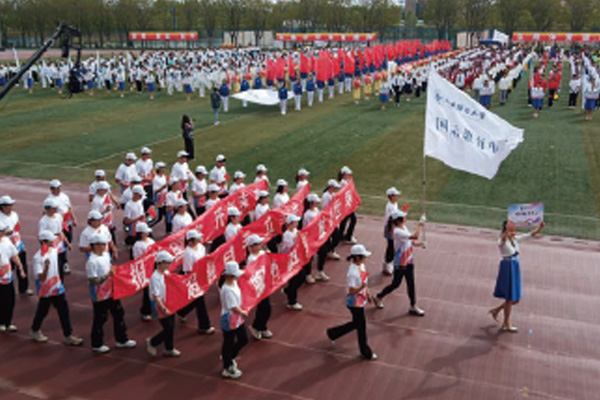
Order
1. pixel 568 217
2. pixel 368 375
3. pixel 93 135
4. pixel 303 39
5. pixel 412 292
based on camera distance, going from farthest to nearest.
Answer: pixel 303 39 → pixel 93 135 → pixel 568 217 → pixel 412 292 → pixel 368 375

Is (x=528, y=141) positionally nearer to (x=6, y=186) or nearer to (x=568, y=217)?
(x=568, y=217)

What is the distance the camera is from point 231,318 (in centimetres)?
727

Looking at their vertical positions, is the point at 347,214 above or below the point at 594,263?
above

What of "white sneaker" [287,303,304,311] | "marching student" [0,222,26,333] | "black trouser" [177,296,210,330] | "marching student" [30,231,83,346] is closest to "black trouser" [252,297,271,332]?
"black trouser" [177,296,210,330]

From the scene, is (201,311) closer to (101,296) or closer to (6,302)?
(101,296)

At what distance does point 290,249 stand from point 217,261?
1174 millimetres

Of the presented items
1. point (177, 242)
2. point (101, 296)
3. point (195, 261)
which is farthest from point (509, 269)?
point (101, 296)

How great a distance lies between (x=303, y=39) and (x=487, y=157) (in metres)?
79.9

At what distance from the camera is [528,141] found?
21.3m

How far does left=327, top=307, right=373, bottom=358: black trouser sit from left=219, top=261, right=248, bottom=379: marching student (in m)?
1.40

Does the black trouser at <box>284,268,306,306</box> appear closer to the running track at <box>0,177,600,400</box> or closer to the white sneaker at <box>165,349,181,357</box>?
the running track at <box>0,177,600,400</box>

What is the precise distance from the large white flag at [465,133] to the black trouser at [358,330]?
10.2 ft

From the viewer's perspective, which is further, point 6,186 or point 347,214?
point 6,186

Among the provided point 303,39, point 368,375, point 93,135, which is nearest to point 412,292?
point 368,375
